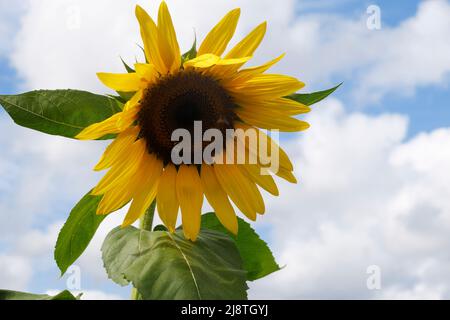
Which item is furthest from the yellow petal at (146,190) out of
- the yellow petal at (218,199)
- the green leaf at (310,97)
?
the green leaf at (310,97)

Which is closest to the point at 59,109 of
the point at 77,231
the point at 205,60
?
the point at 77,231

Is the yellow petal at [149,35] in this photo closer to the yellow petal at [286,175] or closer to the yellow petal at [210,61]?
the yellow petal at [210,61]

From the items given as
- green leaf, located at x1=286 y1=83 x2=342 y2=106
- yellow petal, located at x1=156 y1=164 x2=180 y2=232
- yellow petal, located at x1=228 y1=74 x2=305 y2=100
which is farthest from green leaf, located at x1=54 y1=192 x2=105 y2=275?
green leaf, located at x1=286 y1=83 x2=342 y2=106

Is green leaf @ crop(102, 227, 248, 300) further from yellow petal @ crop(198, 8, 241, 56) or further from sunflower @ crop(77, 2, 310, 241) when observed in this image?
yellow petal @ crop(198, 8, 241, 56)
